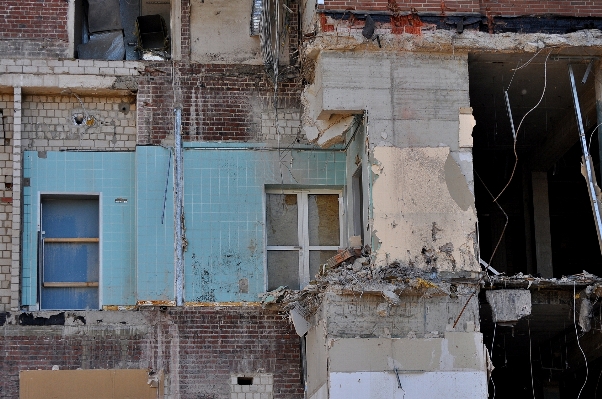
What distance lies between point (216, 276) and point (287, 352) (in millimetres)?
1397

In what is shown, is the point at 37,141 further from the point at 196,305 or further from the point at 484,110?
the point at 484,110

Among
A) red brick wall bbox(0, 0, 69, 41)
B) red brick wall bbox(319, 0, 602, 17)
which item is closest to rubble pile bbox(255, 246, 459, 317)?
red brick wall bbox(319, 0, 602, 17)

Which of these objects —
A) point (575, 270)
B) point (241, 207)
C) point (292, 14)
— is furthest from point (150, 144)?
point (575, 270)

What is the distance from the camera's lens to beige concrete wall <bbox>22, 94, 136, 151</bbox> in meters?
14.6

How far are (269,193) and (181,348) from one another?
8.19 feet

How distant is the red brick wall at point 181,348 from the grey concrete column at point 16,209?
1.65 ft

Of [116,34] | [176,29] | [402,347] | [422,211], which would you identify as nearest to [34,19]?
[116,34]

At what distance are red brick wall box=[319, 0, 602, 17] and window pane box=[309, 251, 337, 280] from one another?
3.49m

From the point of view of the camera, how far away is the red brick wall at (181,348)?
1383 centimetres

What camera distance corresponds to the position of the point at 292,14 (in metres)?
15.0

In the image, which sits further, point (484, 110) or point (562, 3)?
point (484, 110)

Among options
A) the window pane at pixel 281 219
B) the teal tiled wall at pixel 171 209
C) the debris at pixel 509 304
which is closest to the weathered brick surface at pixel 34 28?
the teal tiled wall at pixel 171 209

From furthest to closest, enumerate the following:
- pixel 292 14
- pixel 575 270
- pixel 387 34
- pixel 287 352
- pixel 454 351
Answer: pixel 575 270, pixel 292 14, pixel 287 352, pixel 387 34, pixel 454 351

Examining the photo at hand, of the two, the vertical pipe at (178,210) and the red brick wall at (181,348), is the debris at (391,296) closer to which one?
the red brick wall at (181,348)
